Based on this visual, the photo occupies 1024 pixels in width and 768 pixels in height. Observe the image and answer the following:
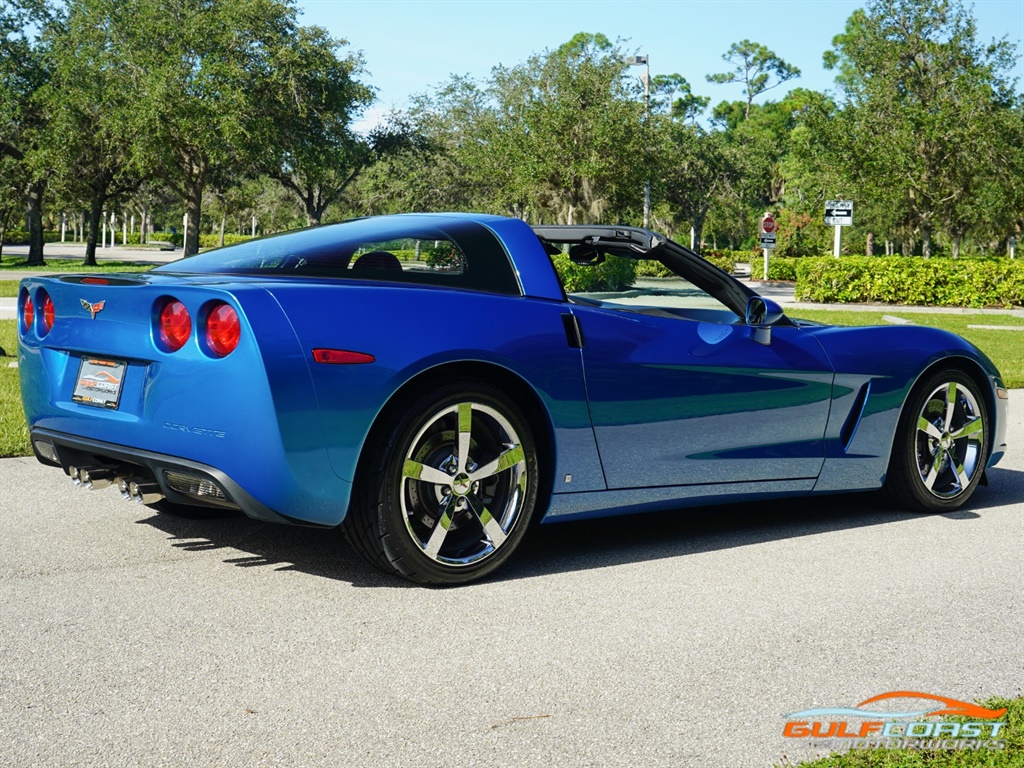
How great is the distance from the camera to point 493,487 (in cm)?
441

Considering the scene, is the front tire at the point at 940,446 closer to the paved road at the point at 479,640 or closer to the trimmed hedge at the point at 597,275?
the paved road at the point at 479,640

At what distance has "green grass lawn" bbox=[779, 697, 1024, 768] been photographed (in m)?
2.87

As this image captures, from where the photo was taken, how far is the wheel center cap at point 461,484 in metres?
4.25

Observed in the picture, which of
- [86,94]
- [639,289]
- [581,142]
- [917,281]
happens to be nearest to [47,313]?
[639,289]

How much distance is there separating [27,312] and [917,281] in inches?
1049

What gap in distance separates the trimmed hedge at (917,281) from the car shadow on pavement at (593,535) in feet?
76.2

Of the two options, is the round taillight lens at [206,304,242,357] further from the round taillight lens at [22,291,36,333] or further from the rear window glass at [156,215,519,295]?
the round taillight lens at [22,291,36,333]

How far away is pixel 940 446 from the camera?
5.97 meters

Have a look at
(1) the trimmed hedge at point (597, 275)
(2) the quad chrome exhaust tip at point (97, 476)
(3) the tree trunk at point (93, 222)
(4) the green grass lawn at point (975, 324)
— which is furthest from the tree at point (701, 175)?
(2) the quad chrome exhaust tip at point (97, 476)

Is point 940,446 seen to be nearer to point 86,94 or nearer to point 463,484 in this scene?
point 463,484

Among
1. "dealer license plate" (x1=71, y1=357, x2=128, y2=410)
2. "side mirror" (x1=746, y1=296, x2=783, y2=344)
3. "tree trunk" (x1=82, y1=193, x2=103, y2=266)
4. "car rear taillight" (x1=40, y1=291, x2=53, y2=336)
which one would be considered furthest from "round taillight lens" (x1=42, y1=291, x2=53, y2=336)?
"tree trunk" (x1=82, y1=193, x2=103, y2=266)

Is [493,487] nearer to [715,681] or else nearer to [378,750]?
[715,681]

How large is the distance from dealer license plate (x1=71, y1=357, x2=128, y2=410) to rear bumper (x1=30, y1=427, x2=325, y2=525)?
0.15m

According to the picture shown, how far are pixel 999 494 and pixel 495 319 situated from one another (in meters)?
3.71
